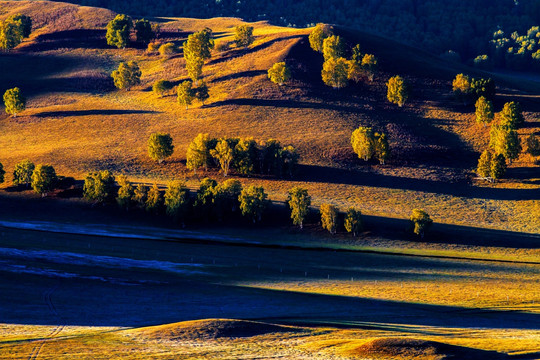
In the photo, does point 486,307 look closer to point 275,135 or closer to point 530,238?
point 530,238

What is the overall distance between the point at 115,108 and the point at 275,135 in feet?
149

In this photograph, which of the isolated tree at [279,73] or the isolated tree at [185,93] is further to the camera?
the isolated tree at [279,73]

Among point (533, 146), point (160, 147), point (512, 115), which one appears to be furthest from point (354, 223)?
point (512, 115)

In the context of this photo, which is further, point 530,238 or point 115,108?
point 115,108

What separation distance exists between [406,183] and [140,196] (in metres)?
50.8

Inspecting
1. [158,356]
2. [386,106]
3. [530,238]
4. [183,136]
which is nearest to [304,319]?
[158,356]

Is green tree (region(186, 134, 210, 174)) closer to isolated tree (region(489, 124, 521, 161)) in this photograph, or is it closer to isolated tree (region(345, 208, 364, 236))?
isolated tree (region(345, 208, 364, 236))

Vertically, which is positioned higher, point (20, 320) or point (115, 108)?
point (115, 108)

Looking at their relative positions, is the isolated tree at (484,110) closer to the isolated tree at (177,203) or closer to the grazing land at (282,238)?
the grazing land at (282,238)

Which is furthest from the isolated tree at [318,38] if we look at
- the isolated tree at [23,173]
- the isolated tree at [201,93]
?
the isolated tree at [23,173]

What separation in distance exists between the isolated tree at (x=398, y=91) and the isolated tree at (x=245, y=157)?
48404 mm

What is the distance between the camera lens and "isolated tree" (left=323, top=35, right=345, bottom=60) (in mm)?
188500

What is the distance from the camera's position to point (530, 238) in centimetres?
11575

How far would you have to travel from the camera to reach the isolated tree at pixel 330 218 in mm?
114562
